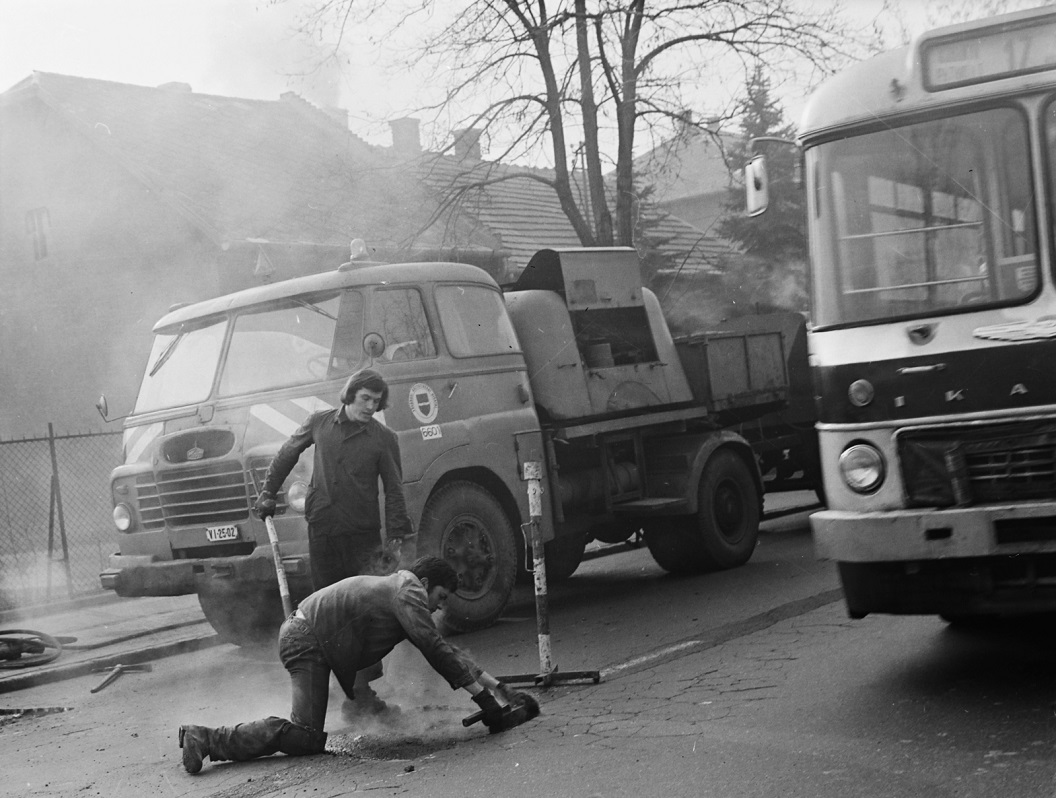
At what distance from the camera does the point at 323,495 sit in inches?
282

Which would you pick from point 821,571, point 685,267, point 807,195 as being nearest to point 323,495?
point 807,195

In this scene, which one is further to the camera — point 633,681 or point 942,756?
point 633,681

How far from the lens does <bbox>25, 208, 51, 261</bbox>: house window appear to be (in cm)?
2142

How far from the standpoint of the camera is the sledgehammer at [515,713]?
18.8 ft

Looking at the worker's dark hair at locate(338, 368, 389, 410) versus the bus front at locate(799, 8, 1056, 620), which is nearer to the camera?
the bus front at locate(799, 8, 1056, 620)

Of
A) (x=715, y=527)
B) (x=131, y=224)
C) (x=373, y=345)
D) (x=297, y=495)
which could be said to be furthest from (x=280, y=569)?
(x=131, y=224)

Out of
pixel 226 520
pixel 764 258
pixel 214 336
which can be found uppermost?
pixel 764 258

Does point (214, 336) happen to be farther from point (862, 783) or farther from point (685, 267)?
point (685, 267)

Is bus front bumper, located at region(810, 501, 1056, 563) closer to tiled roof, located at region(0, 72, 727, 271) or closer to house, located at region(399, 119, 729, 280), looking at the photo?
house, located at region(399, 119, 729, 280)

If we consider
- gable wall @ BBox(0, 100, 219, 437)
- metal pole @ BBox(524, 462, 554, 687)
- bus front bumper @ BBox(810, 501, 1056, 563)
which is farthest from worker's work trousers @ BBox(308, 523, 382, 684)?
gable wall @ BBox(0, 100, 219, 437)

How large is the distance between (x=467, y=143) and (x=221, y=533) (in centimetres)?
886

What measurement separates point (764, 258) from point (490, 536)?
21.1m

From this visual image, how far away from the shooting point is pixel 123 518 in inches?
354

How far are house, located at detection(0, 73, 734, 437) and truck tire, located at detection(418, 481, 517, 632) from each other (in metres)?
8.63
